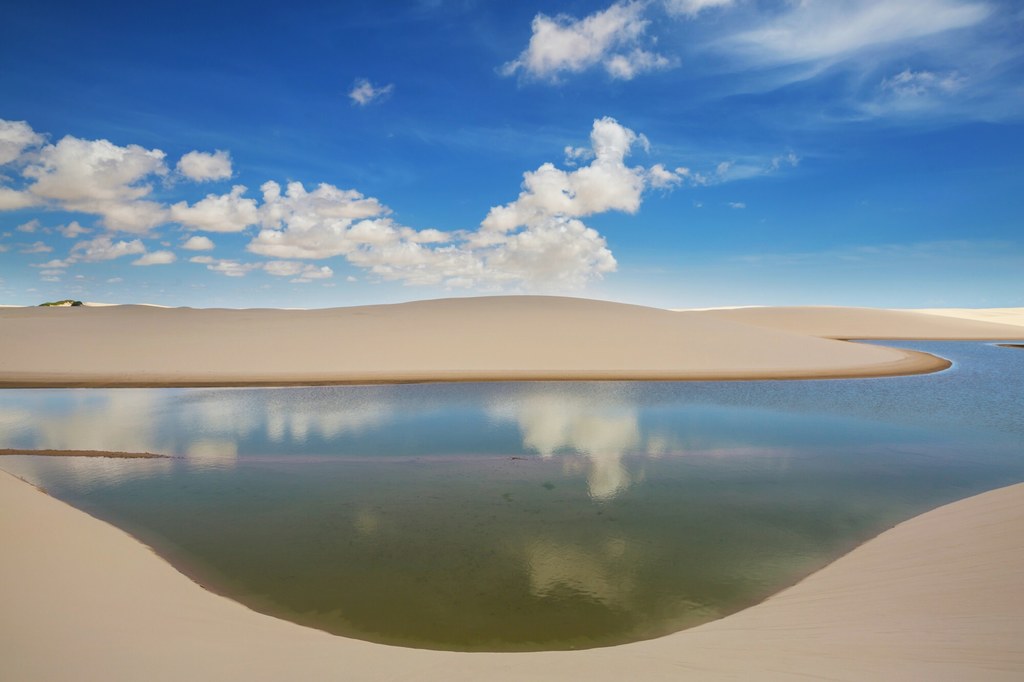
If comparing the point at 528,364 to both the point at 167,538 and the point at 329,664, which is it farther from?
the point at 329,664

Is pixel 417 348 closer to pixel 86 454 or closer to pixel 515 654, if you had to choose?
pixel 86 454

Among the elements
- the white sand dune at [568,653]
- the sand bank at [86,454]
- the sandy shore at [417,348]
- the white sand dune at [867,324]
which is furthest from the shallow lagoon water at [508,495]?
the white sand dune at [867,324]

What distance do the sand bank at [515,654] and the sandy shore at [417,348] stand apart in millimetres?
18524

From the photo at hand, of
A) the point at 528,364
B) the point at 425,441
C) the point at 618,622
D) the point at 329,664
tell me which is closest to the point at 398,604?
the point at 329,664

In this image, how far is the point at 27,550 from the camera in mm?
5324

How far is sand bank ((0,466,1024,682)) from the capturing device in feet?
12.5

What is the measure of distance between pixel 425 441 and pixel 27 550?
8.15 meters

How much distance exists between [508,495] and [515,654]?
4.78 meters

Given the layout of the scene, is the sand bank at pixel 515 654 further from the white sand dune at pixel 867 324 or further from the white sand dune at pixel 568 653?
the white sand dune at pixel 867 324

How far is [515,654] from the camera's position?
4.36 metres

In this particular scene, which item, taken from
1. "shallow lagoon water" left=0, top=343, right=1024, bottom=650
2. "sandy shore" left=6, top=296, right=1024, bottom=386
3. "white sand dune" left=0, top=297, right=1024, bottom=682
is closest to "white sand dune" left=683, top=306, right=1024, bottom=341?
"sandy shore" left=6, top=296, right=1024, bottom=386

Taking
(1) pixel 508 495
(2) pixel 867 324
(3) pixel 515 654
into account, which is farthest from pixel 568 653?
(2) pixel 867 324

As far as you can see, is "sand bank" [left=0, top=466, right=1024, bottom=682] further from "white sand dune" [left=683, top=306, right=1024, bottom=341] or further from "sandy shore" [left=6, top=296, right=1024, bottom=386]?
"white sand dune" [left=683, top=306, right=1024, bottom=341]

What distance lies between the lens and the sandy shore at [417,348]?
1003 inches
